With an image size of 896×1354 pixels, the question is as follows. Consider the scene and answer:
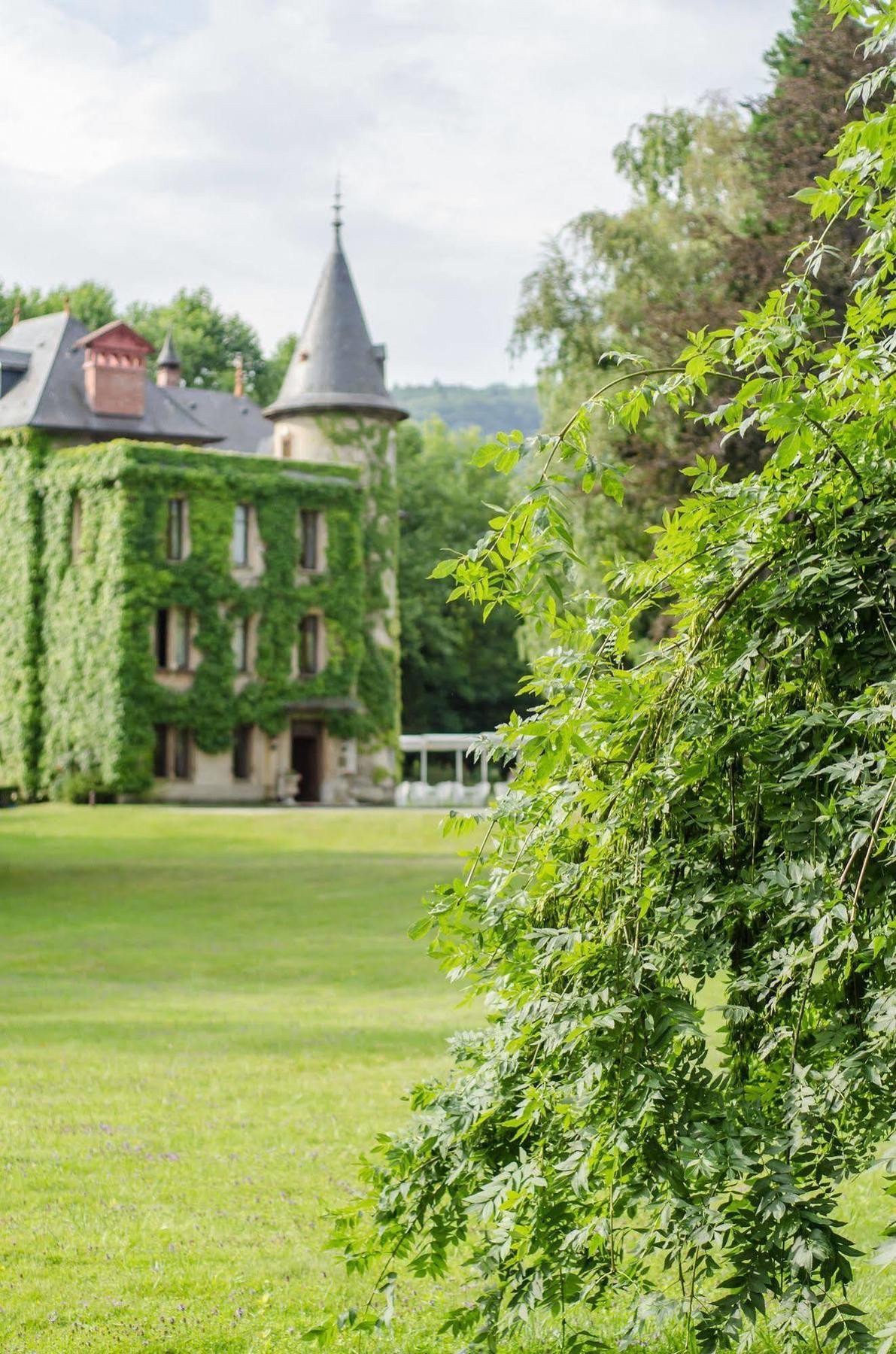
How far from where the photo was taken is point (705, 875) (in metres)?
4.43

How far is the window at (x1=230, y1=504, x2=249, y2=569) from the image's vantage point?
50062 mm

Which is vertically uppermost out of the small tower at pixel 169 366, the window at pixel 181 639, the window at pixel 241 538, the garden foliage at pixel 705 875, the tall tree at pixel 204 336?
the tall tree at pixel 204 336

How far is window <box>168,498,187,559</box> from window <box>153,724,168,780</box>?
5.14 m

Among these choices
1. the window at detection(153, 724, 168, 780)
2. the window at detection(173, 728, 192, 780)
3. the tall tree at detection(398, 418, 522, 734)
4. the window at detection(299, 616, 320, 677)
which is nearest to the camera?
the window at detection(153, 724, 168, 780)

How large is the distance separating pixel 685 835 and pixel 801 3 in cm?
2828

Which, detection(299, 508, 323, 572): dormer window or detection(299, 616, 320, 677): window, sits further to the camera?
detection(299, 508, 323, 572): dormer window

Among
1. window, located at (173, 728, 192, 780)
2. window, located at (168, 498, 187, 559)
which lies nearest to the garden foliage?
window, located at (173, 728, 192, 780)

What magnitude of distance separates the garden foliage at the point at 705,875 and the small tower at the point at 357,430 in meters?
47.2

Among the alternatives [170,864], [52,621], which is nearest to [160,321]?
[52,621]

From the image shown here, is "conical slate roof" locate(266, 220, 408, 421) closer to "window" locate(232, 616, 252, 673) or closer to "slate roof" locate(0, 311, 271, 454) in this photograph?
"slate roof" locate(0, 311, 271, 454)

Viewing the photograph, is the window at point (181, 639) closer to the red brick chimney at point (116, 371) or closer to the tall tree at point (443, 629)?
the red brick chimney at point (116, 371)

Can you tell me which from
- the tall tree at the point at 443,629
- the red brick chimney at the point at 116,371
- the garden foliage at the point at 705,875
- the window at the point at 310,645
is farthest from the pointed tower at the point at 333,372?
the garden foliage at the point at 705,875

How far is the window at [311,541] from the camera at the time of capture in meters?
51.8

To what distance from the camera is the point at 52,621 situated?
4925cm
